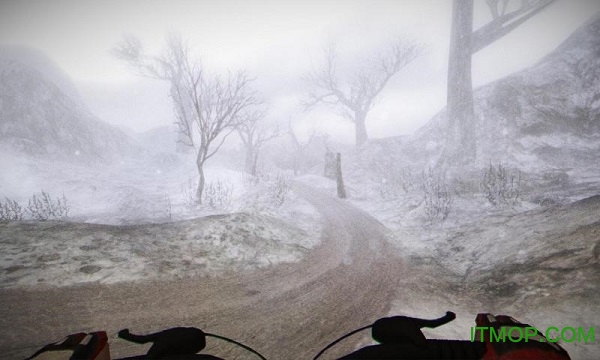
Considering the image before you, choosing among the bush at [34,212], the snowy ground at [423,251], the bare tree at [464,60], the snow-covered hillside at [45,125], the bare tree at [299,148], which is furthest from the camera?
the bare tree at [299,148]

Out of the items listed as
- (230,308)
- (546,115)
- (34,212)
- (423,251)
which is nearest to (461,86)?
(546,115)

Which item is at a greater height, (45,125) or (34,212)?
(45,125)

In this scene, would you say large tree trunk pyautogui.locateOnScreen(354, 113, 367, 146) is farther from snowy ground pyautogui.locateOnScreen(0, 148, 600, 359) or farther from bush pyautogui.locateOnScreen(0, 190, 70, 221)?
bush pyautogui.locateOnScreen(0, 190, 70, 221)

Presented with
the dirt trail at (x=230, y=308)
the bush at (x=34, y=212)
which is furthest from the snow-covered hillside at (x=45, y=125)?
the dirt trail at (x=230, y=308)

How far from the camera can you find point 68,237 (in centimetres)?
658

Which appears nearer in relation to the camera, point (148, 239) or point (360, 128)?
point (148, 239)

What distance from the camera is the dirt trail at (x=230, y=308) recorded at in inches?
155

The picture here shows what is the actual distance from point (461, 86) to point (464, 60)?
1.59 meters

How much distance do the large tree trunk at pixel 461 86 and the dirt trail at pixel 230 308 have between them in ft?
45.1

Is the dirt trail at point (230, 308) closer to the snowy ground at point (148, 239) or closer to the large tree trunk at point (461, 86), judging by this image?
the snowy ground at point (148, 239)

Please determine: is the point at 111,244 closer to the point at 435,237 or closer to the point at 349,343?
the point at 349,343

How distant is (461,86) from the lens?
1744 centimetres

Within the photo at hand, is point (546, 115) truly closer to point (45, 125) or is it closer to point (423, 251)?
point (423, 251)

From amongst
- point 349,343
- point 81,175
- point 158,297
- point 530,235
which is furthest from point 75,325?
point 81,175
